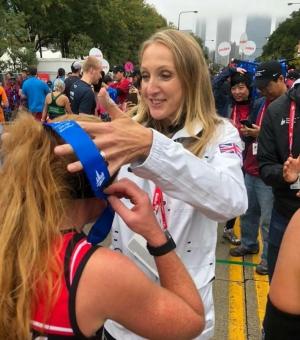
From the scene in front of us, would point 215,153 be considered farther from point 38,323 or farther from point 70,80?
point 70,80

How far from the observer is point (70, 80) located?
295 inches

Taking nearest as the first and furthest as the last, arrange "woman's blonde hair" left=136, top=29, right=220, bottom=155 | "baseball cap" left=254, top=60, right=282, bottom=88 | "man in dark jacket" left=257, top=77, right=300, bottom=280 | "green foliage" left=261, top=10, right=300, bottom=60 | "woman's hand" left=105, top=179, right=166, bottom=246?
"woman's hand" left=105, top=179, right=166, bottom=246, "woman's blonde hair" left=136, top=29, right=220, bottom=155, "man in dark jacket" left=257, top=77, right=300, bottom=280, "baseball cap" left=254, top=60, right=282, bottom=88, "green foliage" left=261, top=10, right=300, bottom=60

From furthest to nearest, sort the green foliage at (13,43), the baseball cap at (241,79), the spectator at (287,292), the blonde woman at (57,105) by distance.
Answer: the green foliage at (13,43), the blonde woman at (57,105), the baseball cap at (241,79), the spectator at (287,292)

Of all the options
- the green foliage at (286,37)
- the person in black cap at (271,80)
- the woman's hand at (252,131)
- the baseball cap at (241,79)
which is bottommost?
the green foliage at (286,37)

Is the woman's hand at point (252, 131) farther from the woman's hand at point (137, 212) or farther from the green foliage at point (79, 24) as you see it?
the green foliage at point (79, 24)

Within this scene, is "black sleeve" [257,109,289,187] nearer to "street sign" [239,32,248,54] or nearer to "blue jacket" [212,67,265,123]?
"blue jacket" [212,67,265,123]

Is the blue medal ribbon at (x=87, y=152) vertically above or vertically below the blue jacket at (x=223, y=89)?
above

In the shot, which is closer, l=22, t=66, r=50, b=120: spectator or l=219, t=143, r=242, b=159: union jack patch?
l=219, t=143, r=242, b=159: union jack patch

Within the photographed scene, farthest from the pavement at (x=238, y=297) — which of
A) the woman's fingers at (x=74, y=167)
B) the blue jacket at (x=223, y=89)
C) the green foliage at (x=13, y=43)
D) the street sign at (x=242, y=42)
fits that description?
the street sign at (x=242, y=42)

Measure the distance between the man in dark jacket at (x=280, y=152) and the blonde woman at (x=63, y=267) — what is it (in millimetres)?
1722

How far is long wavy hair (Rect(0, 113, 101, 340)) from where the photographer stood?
106cm

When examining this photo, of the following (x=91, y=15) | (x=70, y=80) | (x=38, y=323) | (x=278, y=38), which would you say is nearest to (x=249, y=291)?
(x=38, y=323)

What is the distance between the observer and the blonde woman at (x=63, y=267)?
1055mm

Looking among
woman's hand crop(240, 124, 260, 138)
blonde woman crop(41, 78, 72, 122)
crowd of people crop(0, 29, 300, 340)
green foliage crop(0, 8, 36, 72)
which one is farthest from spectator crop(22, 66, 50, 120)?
green foliage crop(0, 8, 36, 72)
